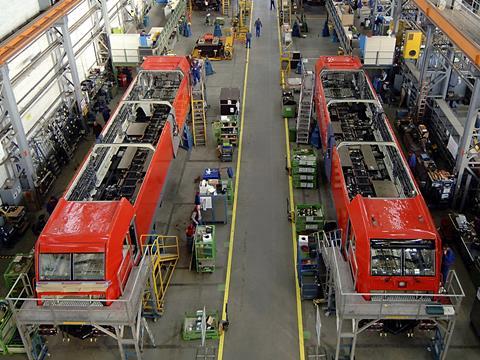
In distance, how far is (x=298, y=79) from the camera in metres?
25.6

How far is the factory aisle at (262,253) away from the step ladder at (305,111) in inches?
39.1

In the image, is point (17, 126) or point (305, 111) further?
point (305, 111)

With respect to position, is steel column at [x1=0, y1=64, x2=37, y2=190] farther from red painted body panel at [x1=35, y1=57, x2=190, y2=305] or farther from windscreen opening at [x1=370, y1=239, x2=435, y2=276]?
windscreen opening at [x1=370, y1=239, x2=435, y2=276]

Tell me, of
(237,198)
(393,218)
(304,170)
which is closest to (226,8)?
(304,170)

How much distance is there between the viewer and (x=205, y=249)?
14.7 meters

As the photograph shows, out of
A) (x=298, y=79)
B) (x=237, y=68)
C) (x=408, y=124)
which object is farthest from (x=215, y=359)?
(x=237, y=68)

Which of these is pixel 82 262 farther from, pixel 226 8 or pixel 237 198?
pixel 226 8

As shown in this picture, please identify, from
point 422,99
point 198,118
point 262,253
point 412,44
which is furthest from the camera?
point 412,44

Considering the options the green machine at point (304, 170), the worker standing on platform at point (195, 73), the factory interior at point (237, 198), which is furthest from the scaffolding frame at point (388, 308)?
the worker standing on platform at point (195, 73)

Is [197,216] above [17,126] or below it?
below

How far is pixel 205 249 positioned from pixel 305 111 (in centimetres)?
887

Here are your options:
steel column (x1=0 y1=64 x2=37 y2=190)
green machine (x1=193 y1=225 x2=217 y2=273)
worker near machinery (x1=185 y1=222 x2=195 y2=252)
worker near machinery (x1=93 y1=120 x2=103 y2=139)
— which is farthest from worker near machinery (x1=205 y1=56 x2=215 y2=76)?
green machine (x1=193 y1=225 x2=217 y2=273)

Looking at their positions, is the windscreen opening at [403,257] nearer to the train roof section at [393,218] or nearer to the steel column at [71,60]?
the train roof section at [393,218]

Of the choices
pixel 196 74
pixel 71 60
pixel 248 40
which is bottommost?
pixel 248 40
